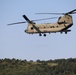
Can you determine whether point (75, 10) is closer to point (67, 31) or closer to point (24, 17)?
point (67, 31)

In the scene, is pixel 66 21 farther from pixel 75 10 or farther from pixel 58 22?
pixel 75 10

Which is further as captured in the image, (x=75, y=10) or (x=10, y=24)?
(x=10, y=24)

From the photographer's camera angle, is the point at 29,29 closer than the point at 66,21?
No

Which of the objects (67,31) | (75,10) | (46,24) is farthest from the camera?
(46,24)

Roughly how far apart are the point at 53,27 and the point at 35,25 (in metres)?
→ 7.35

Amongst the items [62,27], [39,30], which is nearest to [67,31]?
[62,27]

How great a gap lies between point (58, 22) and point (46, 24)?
3.75m

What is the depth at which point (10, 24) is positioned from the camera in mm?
104750

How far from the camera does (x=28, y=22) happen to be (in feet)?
363

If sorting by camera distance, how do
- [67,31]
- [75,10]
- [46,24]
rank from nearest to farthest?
[75,10] < [67,31] < [46,24]

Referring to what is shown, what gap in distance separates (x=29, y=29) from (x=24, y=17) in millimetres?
8268

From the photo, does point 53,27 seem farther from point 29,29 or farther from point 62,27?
point 29,29

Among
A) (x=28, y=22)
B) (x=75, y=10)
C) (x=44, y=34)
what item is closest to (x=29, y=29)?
(x=28, y=22)

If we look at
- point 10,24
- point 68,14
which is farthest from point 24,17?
point 68,14
